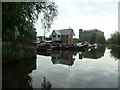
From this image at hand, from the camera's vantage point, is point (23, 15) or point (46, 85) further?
point (23, 15)

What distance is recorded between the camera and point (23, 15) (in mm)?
13523

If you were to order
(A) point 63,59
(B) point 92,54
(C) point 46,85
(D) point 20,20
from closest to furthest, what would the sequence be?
(C) point 46,85, (D) point 20,20, (A) point 63,59, (B) point 92,54

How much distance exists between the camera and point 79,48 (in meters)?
43.3

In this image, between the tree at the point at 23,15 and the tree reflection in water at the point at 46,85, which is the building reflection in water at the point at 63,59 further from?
the tree reflection in water at the point at 46,85

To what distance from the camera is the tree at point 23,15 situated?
38.2 ft

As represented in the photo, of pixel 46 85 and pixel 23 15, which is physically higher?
pixel 23 15

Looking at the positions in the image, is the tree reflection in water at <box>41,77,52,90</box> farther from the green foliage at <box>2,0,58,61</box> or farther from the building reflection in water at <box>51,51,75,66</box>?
the building reflection in water at <box>51,51,75,66</box>

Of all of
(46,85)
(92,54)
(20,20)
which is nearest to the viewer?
(46,85)

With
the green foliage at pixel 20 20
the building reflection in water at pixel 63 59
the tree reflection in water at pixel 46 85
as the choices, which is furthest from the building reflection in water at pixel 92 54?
the tree reflection in water at pixel 46 85

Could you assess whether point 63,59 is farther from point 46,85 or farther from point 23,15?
point 46,85

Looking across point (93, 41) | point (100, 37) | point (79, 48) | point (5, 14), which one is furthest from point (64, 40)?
point (5, 14)

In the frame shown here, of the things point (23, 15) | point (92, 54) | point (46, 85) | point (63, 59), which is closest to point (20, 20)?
point (23, 15)

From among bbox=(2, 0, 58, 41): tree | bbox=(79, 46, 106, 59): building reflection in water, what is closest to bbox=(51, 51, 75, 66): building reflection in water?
bbox=(79, 46, 106, 59): building reflection in water

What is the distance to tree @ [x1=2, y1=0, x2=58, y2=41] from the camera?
458 inches
